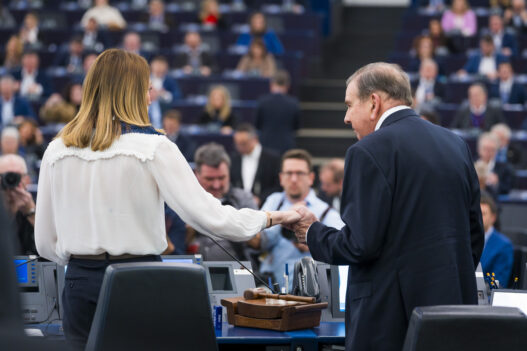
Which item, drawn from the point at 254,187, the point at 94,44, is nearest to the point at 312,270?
the point at 254,187

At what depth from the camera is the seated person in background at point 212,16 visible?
13383mm

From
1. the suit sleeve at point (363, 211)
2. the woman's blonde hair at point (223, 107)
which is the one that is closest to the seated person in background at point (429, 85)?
the woman's blonde hair at point (223, 107)

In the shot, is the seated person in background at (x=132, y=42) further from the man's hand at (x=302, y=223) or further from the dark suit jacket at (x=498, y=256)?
the man's hand at (x=302, y=223)

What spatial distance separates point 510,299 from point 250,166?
5.57 m

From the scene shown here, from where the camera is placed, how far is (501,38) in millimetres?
12602

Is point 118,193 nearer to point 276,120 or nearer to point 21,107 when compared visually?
point 276,120

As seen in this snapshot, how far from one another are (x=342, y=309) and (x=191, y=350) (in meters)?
1.28

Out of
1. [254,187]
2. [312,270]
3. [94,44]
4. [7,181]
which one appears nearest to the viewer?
[312,270]

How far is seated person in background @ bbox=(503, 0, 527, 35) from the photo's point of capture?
12837 mm

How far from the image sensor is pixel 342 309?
3.96 metres

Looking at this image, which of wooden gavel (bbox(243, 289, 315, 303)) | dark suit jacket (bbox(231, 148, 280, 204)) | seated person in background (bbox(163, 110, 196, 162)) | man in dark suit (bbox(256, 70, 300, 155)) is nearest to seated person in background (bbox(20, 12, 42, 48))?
seated person in background (bbox(163, 110, 196, 162))

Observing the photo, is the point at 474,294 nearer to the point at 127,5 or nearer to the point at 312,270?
the point at 312,270

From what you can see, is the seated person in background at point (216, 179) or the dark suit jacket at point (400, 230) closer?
the dark suit jacket at point (400, 230)

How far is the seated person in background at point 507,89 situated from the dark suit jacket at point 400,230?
352 inches
